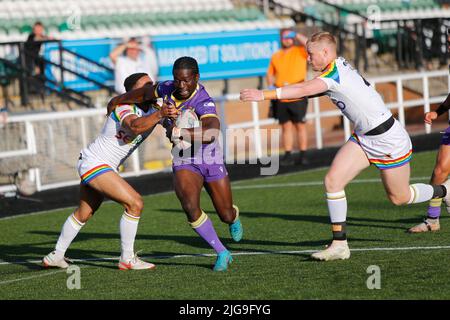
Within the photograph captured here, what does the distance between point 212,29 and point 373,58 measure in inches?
190

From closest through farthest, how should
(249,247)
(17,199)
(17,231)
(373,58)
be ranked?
(249,247) → (17,231) → (17,199) → (373,58)

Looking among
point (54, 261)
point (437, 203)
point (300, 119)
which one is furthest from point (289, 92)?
point (300, 119)

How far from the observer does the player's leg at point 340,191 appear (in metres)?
9.32

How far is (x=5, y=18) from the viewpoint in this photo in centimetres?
2311

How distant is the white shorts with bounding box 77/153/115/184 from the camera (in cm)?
962

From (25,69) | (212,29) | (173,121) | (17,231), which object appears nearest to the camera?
(173,121)

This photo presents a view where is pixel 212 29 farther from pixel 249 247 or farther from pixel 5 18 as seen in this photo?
pixel 249 247

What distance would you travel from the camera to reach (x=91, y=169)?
9648 millimetres

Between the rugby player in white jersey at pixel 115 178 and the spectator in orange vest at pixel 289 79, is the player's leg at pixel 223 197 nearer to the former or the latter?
the rugby player in white jersey at pixel 115 178

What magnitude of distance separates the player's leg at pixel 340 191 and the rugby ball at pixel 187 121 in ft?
4.27

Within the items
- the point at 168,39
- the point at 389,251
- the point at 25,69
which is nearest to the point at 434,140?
the point at 168,39

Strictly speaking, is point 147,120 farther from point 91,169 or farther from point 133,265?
point 133,265

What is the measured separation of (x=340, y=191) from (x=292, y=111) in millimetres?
9199

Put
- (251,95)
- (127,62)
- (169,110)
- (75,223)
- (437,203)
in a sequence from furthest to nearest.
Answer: (127,62) → (437,203) → (75,223) → (169,110) → (251,95)
